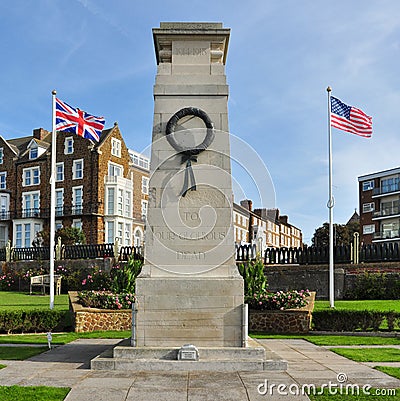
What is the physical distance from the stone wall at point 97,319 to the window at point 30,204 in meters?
37.2

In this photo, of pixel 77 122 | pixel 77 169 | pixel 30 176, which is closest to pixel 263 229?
pixel 77 169

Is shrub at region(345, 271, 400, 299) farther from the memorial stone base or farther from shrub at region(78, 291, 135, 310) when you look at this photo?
the memorial stone base

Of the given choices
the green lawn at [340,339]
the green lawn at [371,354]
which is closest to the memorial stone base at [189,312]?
the green lawn at [371,354]

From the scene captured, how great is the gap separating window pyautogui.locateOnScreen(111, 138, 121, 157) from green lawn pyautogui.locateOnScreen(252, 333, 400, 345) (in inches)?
1470

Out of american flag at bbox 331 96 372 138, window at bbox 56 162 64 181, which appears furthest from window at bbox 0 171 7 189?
american flag at bbox 331 96 372 138

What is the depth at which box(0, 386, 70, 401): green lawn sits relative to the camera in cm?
803

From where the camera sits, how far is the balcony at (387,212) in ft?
203

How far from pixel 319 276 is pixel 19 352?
17.4 metres

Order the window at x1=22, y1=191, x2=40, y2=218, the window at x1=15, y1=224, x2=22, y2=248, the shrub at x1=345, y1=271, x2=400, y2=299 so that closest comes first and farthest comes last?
1. the shrub at x1=345, y1=271, x2=400, y2=299
2. the window at x1=22, y1=191, x2=40, y2=218
3. the window at x1=15, y1=224, x2=22, y2=248

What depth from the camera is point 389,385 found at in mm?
9086

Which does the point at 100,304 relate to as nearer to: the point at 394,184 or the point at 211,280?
the point at 211,280

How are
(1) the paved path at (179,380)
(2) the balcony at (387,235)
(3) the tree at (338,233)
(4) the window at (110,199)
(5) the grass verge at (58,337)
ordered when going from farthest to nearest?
(3) the tree at (338,233) < (2) the balcony at (387,235) < (4) the window at (110,199) < (5) the grass verge at (58,337) < (1) the paved path at (179,380)

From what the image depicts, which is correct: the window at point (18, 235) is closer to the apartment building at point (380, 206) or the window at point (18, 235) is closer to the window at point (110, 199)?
the window at point (110, 199)

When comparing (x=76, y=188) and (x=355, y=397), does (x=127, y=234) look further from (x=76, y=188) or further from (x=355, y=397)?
(x=355, y=397)
